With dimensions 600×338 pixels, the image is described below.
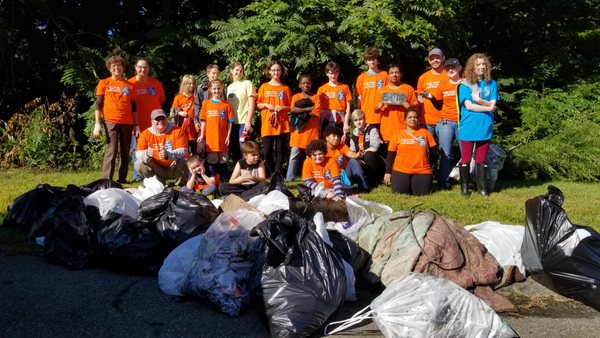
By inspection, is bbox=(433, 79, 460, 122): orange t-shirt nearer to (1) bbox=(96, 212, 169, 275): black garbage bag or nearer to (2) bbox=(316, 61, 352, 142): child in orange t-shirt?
(2) bbox=(316, 61, 352, 142): child in orange t-shirt

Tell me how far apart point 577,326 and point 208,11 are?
10174 mm

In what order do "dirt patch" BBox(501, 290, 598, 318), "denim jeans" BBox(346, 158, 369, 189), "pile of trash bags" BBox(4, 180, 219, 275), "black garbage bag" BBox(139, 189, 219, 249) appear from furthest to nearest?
1. "denim jeans" BBox(346, 158, 369, 189)
2. "black garbage bag" BBox(139, 189, 219, 249)
3. "pile of trash bags" BBox(4, 180, 219, 275)
4. "dirt patch" BBox(501, 290, 598, 318)

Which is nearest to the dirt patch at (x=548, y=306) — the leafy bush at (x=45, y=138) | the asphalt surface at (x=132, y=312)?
the asphalt surface at (x=132, y=312)

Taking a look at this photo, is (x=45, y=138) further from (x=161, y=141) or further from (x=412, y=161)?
(x=412, y=161)

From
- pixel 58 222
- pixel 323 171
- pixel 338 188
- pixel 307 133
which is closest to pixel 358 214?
pixel 338 188

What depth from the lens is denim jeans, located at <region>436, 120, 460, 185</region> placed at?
335 inches

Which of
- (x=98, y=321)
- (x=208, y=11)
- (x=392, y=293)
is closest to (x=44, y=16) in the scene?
(x=208, y=11)

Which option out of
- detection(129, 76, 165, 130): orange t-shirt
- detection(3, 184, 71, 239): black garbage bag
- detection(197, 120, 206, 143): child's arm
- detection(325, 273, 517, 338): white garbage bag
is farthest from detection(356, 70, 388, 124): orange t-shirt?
detection(325, 273, 517, 338): white garbage bag

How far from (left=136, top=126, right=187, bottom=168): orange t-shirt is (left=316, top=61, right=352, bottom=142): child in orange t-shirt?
6.73ft

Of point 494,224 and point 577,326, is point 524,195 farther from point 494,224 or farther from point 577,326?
point 577,326

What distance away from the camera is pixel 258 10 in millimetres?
10594

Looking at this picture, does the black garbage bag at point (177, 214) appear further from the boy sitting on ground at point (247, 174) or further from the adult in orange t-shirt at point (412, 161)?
the adult in orange t-shirt at point (412, 161)

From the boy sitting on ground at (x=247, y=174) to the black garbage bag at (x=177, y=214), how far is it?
4.39 feet

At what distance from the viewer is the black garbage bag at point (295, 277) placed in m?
4.05
